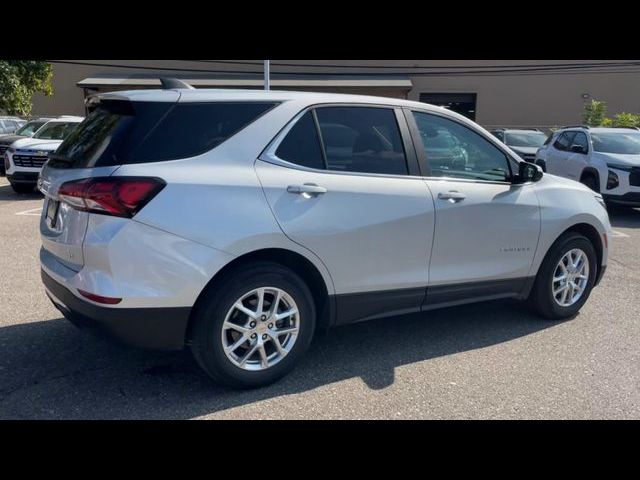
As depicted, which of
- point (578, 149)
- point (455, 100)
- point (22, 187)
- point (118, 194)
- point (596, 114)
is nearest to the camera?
point (118, 194)

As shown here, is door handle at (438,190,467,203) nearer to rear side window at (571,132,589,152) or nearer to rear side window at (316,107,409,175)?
rear side window at (316,107,409,175)

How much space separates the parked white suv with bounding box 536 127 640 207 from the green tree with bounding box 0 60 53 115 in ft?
51.0

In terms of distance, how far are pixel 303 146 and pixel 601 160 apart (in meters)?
9.22

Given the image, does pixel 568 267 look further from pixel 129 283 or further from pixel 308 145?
pixel 129 283

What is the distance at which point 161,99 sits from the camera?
3.34 metres

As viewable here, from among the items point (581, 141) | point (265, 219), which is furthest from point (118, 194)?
point (581, 141)

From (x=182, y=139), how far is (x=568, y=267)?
3515 mm

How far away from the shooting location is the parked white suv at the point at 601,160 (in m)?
10.5

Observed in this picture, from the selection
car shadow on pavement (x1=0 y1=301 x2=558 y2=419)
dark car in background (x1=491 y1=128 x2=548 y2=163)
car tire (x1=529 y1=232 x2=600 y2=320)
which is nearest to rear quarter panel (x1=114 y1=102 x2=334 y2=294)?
car shadow on pavement (x1=0 y1=301 x2=558 y2=419)

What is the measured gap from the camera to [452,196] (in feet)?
13.4

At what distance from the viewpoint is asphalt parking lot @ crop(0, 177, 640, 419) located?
3.32 metres

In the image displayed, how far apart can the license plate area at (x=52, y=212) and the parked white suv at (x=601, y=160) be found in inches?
401

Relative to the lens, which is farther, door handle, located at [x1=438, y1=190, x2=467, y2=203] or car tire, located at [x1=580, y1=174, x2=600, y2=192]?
car tire, located at [x1=580, y1=174, x2=600, y2=192]

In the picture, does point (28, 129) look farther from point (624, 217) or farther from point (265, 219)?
point (624, 217)
